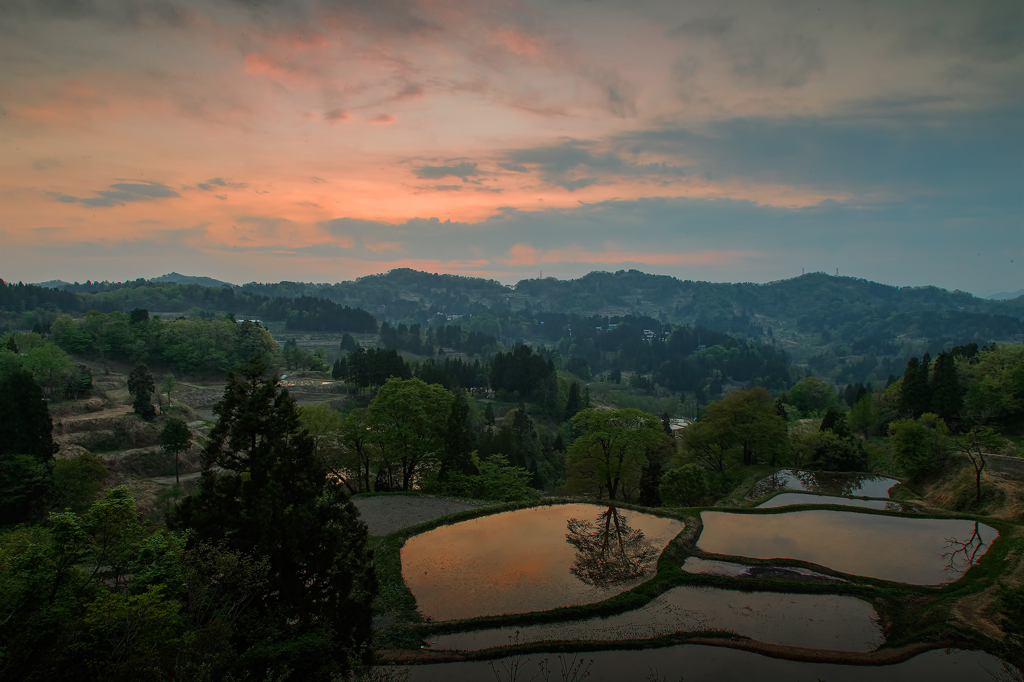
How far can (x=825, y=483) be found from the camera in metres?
37.8

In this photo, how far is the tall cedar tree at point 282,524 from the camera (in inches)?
571

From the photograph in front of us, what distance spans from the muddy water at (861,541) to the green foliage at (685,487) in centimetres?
597

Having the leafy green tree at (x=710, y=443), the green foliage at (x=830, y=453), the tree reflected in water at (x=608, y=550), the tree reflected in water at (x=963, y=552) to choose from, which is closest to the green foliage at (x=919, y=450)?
the green foliage at (x=830, y=453)

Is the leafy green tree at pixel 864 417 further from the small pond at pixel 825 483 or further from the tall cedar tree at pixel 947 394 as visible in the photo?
the small pond at pixel 825 483

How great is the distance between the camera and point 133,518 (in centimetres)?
1215

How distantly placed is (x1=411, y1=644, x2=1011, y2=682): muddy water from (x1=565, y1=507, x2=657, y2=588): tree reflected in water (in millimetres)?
4899

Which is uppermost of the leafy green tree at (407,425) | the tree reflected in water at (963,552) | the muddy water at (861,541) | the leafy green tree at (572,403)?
the leafy green tree at (407,425)

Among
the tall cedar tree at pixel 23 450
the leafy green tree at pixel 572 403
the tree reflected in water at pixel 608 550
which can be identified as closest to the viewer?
the tree reflected in water at pixel 608 550

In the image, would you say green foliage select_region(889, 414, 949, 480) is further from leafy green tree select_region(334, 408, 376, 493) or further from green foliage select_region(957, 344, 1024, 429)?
leafy green tree select_region(334, 408, 376, 493)

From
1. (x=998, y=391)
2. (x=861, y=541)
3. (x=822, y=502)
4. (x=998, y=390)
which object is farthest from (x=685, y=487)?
(x=998, y=390)

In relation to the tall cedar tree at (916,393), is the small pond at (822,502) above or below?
below

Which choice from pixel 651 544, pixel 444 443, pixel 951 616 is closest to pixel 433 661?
pixel 651 544

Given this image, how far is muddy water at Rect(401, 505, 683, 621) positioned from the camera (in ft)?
67.2

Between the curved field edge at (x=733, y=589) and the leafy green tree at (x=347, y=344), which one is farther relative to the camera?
the leafy green tree at (x=347, y=344)
